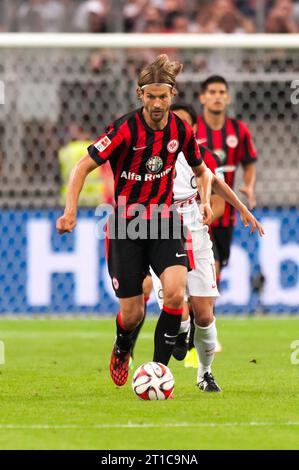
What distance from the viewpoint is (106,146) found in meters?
7.36

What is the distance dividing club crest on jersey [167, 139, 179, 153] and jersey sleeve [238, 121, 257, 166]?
4172 mm

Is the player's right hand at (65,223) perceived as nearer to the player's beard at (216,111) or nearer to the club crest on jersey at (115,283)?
the club crest on jersey at (115,283)

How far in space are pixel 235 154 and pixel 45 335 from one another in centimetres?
283

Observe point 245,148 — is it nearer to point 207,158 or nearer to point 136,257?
point 207,158

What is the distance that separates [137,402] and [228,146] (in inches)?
190

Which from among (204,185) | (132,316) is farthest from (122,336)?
(204,185)

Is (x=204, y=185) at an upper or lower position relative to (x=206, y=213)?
upper

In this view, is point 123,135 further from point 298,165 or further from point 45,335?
point 298,165

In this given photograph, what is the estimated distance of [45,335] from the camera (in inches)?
491

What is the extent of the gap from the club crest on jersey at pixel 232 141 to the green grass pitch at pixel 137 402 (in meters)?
1.99

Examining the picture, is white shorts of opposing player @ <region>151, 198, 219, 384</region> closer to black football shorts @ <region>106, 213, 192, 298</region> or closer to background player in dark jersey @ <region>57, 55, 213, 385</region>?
black football shorts @ <region>106, 213, 192, 298</region>

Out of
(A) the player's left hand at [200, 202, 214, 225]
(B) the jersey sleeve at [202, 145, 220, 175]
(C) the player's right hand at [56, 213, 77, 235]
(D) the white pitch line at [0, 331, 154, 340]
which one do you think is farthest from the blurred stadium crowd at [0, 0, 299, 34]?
(C) the player's right hand at [56, 213, 77, 235]

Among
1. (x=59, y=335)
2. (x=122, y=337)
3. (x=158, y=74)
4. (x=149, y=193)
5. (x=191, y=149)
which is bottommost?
(x=59, y=335)

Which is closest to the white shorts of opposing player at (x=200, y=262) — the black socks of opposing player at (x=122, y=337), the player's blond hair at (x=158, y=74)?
the black socks of opposing player at (x=122, y=337)
